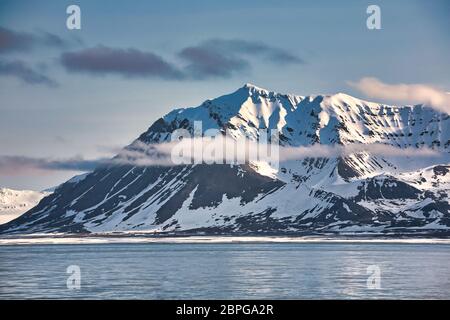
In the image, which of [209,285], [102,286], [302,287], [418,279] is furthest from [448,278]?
[102,286]

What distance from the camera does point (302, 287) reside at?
362 feet

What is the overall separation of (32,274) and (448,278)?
2452 inches

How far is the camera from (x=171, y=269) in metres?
151

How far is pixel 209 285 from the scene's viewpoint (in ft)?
373
